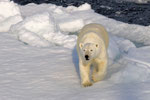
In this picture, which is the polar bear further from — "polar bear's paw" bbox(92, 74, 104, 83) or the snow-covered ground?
the snow-covered ground

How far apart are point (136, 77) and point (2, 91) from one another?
6.08 feet

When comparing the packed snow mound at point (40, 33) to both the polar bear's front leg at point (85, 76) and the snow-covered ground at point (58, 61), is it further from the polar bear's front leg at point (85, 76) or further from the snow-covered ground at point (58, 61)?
the polar bear's front leg at point (85, 76)

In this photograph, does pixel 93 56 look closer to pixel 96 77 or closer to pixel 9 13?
pixel 96 77

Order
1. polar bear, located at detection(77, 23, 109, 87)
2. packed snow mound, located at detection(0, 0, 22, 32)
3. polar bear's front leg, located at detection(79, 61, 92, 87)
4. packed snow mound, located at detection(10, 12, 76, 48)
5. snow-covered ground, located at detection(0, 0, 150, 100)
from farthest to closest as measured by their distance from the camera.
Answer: packed snow mound, located at detection(0, 0, 22, 32)
packed snow mound, located at detection(10, 12, 76, 48)
polar bear's front leg, located at detection(79, 61, 92, 87)
polar bear, located at detection(77, 23, 109, 87)
snow-covered ground, located at detection(0, 0, 150, 100)

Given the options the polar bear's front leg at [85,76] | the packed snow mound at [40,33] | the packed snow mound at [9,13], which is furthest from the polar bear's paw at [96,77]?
the packed snow mound at [9,13]

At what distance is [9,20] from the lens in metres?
7.51

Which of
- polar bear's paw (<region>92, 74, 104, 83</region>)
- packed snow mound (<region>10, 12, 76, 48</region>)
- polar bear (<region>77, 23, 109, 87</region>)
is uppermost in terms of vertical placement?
polar bear (<region>77, 23, 109, 87</region>)

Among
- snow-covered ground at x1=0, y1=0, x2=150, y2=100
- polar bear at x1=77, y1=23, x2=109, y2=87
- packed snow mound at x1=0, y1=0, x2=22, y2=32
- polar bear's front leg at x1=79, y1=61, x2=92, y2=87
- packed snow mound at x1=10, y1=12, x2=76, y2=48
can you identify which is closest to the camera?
snow-covered ground at x1=0, y1=0, x2=150, y2=100

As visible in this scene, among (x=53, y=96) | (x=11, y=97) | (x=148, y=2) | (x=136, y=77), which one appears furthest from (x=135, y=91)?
(x=148, y=2)

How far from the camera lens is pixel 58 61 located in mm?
5352

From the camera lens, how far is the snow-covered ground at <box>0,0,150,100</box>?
155 inches

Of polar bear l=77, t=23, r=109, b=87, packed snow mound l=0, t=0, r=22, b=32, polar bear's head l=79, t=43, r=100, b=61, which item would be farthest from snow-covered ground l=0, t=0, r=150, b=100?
polar bear's head l=79, t=43, r=100, b=61

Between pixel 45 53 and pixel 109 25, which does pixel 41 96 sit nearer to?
pixel 45 53

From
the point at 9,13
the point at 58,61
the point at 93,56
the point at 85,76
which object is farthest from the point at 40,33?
the point at 93,56
